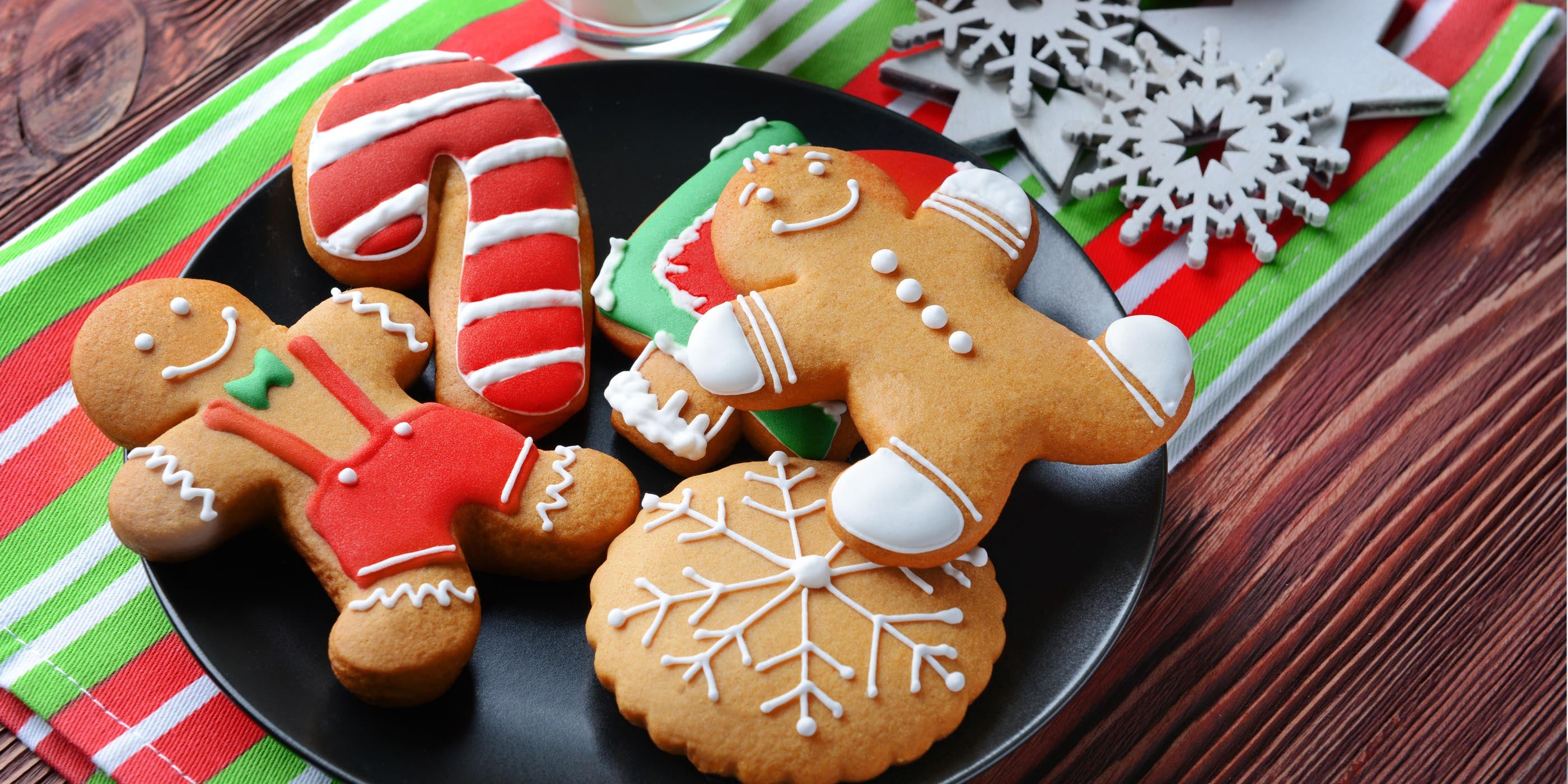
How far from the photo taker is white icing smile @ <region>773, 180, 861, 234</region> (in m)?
1.39

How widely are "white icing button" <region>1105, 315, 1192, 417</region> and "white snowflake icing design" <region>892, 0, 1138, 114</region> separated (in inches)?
23.1

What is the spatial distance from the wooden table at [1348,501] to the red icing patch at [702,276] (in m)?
0.70

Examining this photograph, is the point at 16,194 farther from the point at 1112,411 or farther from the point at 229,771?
the point at 1112,411

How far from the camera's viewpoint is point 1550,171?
1.87 metres

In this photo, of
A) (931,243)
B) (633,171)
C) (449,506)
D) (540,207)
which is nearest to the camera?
(449,506)

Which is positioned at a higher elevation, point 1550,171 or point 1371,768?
point 1550,171

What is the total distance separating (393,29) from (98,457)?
31.7 inches

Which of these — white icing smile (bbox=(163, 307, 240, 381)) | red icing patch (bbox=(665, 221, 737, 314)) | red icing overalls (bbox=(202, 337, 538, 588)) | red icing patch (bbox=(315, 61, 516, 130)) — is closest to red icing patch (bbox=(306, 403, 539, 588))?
red icing overalls (bbox=(202, 337, 538, 588))

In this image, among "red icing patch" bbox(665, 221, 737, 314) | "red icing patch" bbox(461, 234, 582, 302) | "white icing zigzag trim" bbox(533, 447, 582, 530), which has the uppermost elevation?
"red icing patch" bbox(461, 234, 582, 302)

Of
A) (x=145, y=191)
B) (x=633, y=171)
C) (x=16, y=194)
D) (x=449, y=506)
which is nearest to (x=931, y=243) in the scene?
(x=633, y=171)

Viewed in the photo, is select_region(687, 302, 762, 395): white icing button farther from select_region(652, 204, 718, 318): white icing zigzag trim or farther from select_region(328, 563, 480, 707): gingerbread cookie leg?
select_region(328, 563, 480, 707): gingerbread cookie leg

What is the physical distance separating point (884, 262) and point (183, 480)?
81cm

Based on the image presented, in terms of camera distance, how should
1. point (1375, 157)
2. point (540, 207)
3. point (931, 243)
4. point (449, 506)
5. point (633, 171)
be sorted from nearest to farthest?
point (449, 506)
point (931, 243)
point (540, 207)
point (633, 171)
point (1375, 157)

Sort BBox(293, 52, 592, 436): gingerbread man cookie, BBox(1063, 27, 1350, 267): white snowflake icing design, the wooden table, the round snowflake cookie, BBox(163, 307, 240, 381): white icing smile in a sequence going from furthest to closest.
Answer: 1. BBox(1063, 27, 1350, 267): white snowflake icing design
2. the wooden table
3. BBox(293, 52, 592, 436): gingerbread man cookie
4. BBox(163, 307, 240, 381): white icing smile
5. the round snowflake cookie
